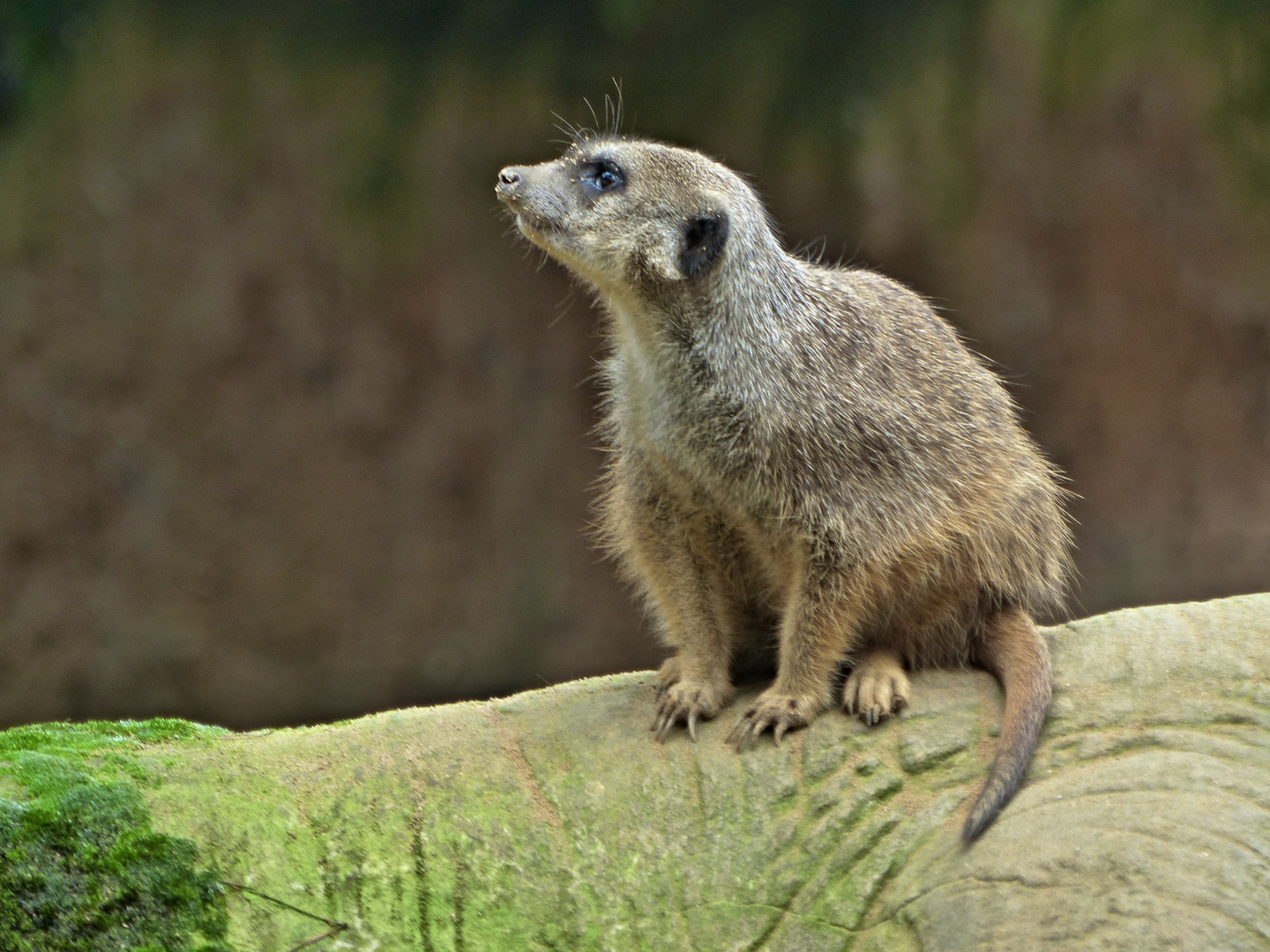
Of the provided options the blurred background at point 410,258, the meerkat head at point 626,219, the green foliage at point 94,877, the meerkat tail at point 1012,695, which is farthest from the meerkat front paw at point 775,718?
the blurred background at point 410,258

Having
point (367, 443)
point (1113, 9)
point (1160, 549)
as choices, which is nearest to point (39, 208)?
point (367, 443)

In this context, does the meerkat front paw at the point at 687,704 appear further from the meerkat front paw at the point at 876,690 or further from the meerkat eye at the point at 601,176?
the meerkat eye at the point at 601,176

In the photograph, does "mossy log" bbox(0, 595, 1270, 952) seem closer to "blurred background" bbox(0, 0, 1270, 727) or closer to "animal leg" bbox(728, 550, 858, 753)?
"animal leg" bbox(728, 550, 858, 753)

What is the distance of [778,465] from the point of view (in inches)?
131

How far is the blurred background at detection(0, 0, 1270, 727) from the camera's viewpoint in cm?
664

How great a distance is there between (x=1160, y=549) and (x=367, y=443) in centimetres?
420

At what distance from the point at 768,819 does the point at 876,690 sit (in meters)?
0.45

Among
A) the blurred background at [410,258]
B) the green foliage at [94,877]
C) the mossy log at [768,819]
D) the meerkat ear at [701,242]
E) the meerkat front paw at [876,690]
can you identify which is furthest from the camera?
the blurred background at [410,258]

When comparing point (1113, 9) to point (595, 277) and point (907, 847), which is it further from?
point (907, 847)

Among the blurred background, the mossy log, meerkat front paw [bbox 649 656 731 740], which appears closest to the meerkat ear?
meerkat front paw [bbox 649 656 731 740]

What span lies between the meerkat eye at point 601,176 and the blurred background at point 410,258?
317 centimetres

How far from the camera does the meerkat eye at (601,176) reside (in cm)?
342

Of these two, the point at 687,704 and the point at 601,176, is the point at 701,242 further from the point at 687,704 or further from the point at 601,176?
the point at 687,704

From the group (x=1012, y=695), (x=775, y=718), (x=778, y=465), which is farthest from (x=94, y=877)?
(x=1012, y=695)
